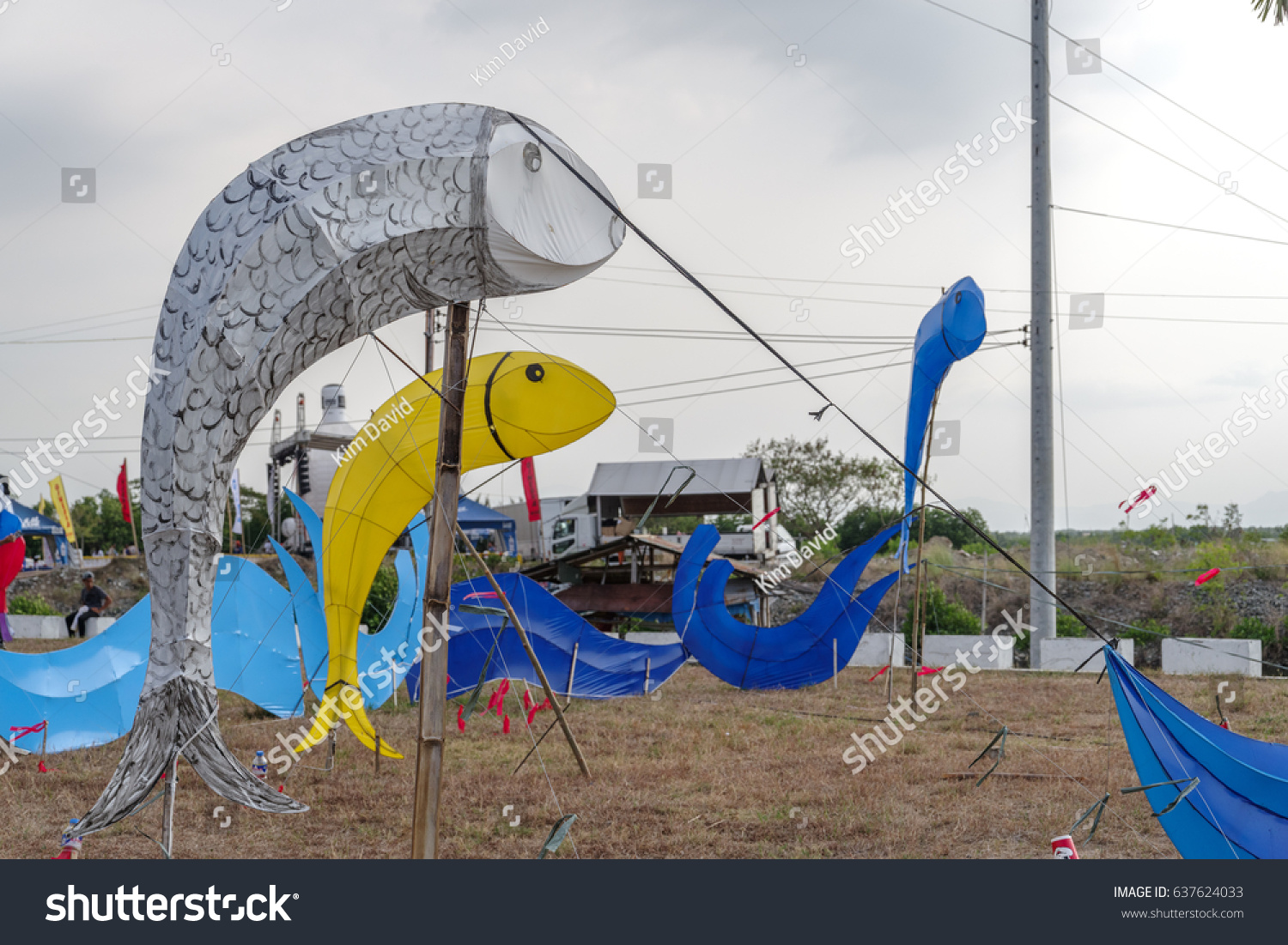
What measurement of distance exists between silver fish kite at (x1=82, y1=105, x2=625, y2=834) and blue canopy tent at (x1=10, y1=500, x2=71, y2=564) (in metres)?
26.4

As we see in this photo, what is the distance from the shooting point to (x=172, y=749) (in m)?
4.59

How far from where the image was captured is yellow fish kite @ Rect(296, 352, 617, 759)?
18.2ft

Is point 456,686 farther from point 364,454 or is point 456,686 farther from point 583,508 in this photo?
point 583,508

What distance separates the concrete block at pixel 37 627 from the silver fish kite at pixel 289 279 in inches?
717

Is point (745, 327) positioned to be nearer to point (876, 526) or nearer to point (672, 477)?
point (672, 477)

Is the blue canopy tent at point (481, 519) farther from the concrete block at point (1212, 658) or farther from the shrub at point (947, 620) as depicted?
the concrete block at point (1212, 658)

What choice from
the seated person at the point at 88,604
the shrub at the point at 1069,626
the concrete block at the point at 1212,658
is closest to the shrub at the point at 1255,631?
the concrete block at the point at 1212,658

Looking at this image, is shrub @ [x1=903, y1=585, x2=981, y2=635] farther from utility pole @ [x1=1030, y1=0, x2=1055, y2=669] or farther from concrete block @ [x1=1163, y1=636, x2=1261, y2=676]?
concrete block @ [x1=1163, y1=636, x2=1261, y2=676]

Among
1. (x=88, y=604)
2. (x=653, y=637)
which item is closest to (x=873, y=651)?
(x=653, y=637)

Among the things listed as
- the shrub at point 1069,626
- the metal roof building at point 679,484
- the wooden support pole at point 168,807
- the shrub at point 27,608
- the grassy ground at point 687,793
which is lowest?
the grassy ground at point 687,793

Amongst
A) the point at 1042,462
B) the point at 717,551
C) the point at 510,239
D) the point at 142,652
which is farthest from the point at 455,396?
the point at 717,551

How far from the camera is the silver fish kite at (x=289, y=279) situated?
4289mm

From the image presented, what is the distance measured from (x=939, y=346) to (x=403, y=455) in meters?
5.16

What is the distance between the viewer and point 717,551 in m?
22.3
